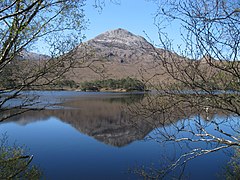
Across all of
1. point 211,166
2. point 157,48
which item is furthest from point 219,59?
point 211,166

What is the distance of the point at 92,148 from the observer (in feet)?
75.0

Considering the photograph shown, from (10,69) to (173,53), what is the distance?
3.59 meters

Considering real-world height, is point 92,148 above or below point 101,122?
below

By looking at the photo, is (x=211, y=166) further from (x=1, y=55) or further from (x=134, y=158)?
(x=1, y=55)

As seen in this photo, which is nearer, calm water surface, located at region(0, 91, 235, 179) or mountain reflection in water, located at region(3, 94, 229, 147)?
calm water surface, located at region(0, 91, 235, 179)

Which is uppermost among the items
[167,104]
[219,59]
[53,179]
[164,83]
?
[219,59]

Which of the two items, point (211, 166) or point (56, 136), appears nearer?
point (211, 166)

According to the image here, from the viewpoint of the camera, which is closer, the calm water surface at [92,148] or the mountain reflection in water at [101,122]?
the calm water surface at [92,148]

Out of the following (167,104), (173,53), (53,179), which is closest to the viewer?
(173,53)

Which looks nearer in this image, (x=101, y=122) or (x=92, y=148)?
(x=92, y=148)

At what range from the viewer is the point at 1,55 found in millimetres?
4598

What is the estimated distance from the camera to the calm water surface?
16938mm

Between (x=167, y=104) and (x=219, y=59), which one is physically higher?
(x=219, y=59)

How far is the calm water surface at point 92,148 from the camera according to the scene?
1694 cm
